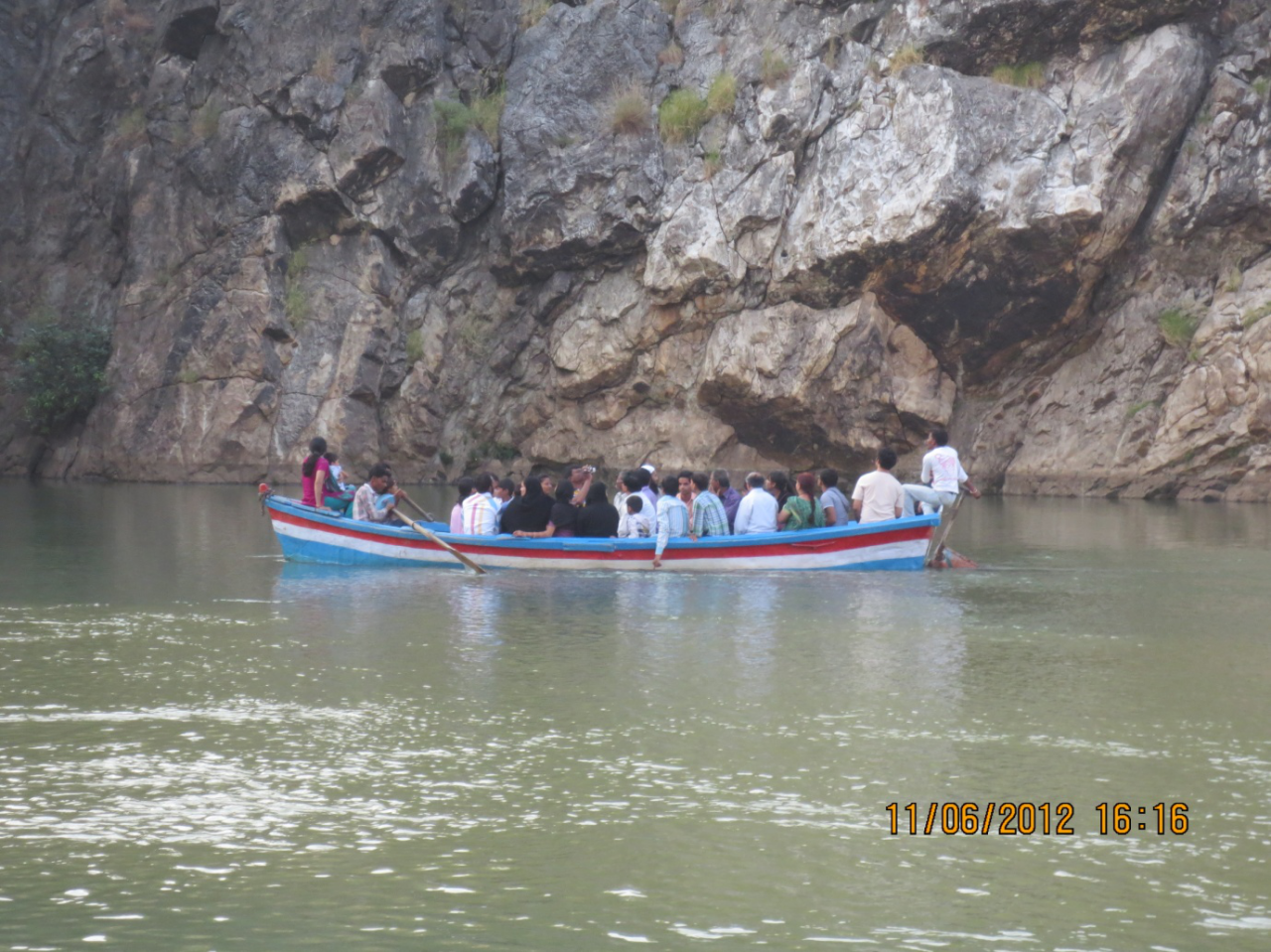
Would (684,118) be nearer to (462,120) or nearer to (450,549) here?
(462,120)

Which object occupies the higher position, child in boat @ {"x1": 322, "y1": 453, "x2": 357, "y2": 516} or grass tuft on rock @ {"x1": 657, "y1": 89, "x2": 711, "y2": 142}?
grass tuft on rock @ {"x1": 657, "y1": 89, "x2": 711, "y2": 142}

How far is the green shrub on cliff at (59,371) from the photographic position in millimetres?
37875

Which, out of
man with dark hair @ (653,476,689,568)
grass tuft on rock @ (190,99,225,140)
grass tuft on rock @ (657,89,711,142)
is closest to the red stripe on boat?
man with dark hair @ (653,476,689,568)

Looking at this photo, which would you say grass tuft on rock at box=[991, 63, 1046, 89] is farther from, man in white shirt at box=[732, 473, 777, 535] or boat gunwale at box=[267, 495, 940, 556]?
boat gunwale at box=[267, 495, 940, 556]

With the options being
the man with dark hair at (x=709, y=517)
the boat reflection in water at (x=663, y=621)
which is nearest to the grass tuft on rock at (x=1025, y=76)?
the man with dark hair at (x=709, y=517)

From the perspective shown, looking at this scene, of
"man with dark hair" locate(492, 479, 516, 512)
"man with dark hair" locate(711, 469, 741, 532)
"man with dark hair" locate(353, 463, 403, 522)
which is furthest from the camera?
"man with dark hair" locate(492, 479, 516, 512)

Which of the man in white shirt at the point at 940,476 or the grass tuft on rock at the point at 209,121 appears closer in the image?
the man in white shirt at the point at 940,476

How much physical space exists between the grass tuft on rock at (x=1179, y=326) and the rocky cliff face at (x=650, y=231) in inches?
5.2

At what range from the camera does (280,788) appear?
6.77m

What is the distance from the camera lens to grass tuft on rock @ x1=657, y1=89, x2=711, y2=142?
34.4 metres

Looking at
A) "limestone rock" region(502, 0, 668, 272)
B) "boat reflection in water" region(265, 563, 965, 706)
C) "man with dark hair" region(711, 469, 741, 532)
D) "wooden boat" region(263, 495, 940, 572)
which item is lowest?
"boat reflection in water" region(265, 563, 965, 706)

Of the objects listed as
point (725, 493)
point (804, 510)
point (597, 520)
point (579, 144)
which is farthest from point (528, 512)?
point (579, 144)
